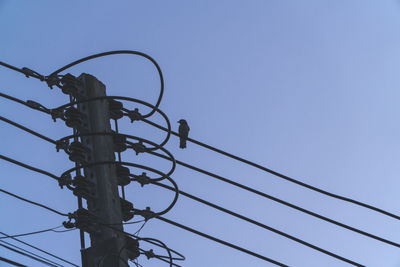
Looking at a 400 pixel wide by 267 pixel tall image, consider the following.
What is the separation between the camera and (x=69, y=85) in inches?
295

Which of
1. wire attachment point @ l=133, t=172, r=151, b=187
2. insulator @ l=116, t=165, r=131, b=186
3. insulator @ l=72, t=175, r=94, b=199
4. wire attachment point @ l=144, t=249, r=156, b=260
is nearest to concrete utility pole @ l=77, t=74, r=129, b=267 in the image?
insulator @ l=72, t=175, r=94, b=199

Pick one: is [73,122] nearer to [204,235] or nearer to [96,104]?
[96,104]

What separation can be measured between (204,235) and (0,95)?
2.72 metres

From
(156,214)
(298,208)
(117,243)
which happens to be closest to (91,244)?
(117,243)

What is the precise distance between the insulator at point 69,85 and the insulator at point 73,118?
0.27 metres

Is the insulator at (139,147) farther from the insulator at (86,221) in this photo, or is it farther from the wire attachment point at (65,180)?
the insulator at (86,221)

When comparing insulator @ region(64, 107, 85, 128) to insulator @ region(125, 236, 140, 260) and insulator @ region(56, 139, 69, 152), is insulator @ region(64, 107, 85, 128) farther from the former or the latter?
insulator @ region(125, 236, 140, 260)

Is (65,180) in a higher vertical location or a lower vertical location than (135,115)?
lower

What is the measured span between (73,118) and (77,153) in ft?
1.38

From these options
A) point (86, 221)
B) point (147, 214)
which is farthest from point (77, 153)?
point (147, 214)

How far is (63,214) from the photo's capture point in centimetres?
716

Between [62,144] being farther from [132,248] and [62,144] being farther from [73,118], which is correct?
[132,248]

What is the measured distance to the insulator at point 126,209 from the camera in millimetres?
7297

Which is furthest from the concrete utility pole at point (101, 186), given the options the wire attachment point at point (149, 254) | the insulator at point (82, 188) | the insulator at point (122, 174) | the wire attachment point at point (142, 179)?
the wire attachment point at point (149, 254)
